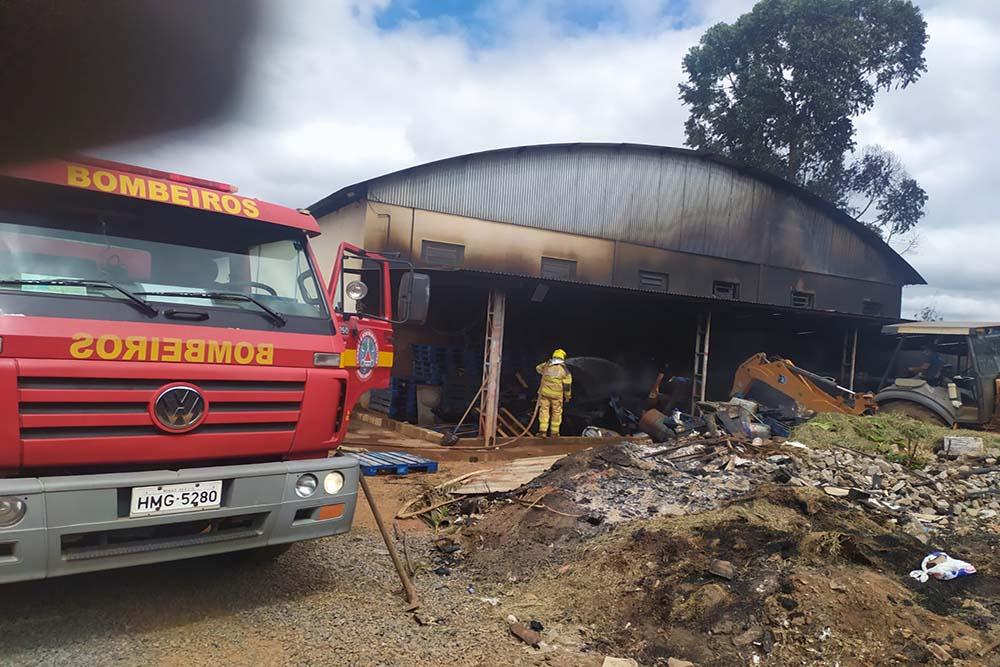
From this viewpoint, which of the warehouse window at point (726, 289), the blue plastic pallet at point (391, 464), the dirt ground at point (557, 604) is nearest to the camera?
the dirt ground at point (557, 604)

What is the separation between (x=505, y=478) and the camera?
6992 millimetres

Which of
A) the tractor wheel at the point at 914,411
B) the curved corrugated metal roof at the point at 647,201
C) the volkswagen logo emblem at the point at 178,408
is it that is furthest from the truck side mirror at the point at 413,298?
the tractor wheel at the point at 914,411

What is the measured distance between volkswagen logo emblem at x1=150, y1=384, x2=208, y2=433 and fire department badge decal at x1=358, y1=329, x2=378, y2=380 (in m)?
1.77

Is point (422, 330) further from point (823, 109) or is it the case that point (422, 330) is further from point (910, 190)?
point (910, 190)

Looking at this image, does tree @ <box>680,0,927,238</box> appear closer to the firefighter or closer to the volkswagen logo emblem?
the firefighter

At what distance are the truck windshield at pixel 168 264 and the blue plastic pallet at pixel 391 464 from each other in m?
3.82

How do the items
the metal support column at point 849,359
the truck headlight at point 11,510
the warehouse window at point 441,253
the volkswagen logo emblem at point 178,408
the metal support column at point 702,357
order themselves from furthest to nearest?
the metal support column at point 849,359 → the warehouse window at point 441,253 → the metal support column at point 702,357 → the volkswagen logo emblem at point 178,408 → the truck headlight at point 11,510

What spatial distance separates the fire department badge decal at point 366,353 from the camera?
5.01m

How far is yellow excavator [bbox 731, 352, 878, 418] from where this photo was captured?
36.8 feet

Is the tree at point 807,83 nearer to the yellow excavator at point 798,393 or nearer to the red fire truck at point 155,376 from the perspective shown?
the yellow excavator at point 798,393

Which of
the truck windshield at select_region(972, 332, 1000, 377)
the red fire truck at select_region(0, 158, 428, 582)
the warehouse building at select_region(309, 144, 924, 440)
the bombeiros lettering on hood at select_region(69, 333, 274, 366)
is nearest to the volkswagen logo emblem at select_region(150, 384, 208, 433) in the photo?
the red fire truck at select_region(0, 158, 428, 582)

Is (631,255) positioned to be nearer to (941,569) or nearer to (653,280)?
(653,280)

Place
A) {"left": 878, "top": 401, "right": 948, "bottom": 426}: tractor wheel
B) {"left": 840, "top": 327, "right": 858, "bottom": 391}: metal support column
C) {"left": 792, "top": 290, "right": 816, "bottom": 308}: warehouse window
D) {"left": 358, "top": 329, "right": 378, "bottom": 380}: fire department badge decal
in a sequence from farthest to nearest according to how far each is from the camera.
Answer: {"left": 792, "top": 290, "right": 816, "bottom": 308}: warehouse window, {"left": 840, "top": 327, "right": 858, "bottom": 391}: metal support column, {"left": 878, "top": 401, "right": 948, "bottom": 426}: tractor wheel, {"left": 358, "top": 329, "right": 378, "bottom": 380}: fire department badge decal

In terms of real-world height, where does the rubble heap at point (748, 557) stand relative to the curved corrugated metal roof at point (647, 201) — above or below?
below
